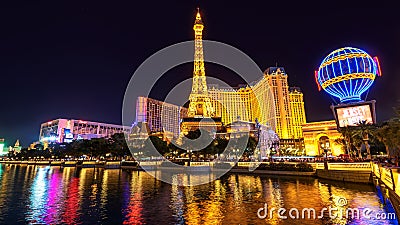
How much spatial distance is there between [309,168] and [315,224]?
67.3 ft

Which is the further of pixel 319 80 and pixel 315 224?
pixel 319 80

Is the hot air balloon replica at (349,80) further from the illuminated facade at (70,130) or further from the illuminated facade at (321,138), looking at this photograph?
the illuminated facade at (70,130)

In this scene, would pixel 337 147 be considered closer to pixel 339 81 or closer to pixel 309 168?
pixel 339 81

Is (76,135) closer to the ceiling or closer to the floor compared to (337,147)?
closer to the ceiling

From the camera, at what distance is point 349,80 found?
40219 mm

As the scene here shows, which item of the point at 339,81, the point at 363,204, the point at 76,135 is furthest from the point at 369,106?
the point at 76,135

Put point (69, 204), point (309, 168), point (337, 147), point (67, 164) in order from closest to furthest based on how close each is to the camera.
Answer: point (69, 204)
point (309, 168)
point (337, 147)
point (67, 164)

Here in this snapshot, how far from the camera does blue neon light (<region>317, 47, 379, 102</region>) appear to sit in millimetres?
38781

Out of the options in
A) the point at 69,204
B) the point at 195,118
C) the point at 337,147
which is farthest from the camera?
the point at 195,118

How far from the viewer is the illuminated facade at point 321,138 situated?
62.1 m

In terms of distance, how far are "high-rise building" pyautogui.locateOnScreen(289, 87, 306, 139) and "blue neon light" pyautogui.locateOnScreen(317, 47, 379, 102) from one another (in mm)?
50594

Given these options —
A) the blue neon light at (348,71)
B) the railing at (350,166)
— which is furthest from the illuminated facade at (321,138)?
the railing at (350,166)

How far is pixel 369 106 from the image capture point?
42.4m

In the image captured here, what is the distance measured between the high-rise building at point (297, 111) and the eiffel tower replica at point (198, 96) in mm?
27511
